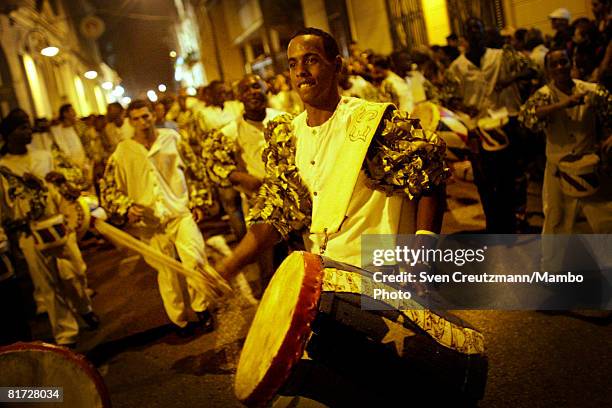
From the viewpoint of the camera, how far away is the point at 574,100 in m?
5.34

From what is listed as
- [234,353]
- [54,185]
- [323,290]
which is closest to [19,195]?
[54,185]

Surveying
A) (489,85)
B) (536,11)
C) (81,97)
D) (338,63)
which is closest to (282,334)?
(338,63)

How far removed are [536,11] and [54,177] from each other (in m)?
12.0

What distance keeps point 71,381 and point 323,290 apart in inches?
58.9

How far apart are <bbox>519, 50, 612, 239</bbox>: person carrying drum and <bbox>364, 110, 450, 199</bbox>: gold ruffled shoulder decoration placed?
2933mm

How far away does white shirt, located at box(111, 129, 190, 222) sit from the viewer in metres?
6.02

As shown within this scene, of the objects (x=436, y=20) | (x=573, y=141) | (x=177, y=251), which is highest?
(x=436, y=20)

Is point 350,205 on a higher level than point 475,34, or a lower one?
lower

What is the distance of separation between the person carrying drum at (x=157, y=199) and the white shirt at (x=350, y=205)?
3149 mm

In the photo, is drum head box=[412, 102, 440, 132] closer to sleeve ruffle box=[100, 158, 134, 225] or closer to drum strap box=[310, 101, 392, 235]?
sleeve ruffle box=[100, 158, 134, 225]

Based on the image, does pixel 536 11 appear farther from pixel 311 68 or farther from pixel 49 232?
pixel 311 68

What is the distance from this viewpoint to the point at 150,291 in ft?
27.1

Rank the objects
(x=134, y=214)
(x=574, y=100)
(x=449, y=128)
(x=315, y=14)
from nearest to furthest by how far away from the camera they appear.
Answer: (x=574, y=100), (x=134, y=214), (x=449, y=128), (x=315, y=14)

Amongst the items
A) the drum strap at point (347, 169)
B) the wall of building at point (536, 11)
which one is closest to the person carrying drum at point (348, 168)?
the drum strap at point (347, 169)
